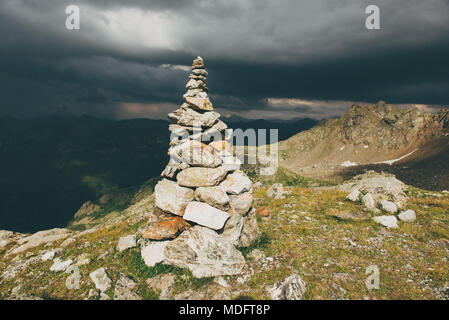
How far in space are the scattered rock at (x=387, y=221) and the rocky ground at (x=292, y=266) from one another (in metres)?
0.41

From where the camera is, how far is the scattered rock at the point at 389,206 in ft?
72.9

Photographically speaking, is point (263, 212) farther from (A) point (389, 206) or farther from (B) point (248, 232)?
(A) point (389, 206)

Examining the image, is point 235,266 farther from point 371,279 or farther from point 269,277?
point 371,279

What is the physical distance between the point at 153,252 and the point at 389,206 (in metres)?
23.7

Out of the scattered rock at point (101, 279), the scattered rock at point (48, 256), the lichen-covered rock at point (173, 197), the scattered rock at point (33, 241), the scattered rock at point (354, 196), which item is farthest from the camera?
the scattered rock at point (33, 241)

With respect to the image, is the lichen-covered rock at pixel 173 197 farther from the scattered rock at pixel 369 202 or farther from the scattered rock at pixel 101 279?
the scattered rock at pixel 369 202

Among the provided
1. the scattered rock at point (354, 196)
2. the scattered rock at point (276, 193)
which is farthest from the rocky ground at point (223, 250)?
the scattered rock at point (276, 193)

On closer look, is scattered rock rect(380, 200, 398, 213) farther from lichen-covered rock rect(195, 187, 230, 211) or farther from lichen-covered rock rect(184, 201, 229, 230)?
lichen-covered rock rect(184, 201, 229, 230)

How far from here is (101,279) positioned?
13555mm

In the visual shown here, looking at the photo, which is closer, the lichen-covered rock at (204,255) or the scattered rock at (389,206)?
the lichen-covered rock at (204,255)

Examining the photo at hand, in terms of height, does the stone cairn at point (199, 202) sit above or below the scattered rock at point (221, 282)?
above

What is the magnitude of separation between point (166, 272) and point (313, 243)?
11.6 metres

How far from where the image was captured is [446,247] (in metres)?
16.4
